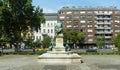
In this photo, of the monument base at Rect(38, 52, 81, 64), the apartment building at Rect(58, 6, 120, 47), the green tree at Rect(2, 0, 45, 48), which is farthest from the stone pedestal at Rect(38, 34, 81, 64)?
the apartment building at Rect(58, 6, 120, 47)

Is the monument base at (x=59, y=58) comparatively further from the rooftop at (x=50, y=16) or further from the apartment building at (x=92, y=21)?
the rooftop at (x=50, y=16)

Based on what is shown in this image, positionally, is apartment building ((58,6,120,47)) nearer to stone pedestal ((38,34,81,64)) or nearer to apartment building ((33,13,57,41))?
apartment building ((33,13,57,41))

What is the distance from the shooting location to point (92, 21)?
131000 millimetres

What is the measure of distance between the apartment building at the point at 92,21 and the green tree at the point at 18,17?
7056cm

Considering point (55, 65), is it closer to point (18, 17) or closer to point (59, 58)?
point (59, 58)

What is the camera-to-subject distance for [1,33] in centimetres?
6000

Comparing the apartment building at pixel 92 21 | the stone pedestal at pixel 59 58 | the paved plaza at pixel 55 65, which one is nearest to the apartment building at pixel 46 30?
the apartment building at pixel 92 21

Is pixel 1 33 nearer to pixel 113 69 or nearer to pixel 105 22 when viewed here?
pixel 113 69

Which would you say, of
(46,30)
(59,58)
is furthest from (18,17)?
(46,30)

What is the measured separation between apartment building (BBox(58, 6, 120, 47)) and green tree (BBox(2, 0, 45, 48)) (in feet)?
231

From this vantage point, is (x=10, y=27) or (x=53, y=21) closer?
(x=10, y=27)

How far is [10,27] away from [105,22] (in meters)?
78.4

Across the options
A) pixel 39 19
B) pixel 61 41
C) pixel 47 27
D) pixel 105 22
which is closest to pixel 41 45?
pixel 47 27

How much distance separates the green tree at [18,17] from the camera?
58656 mm
